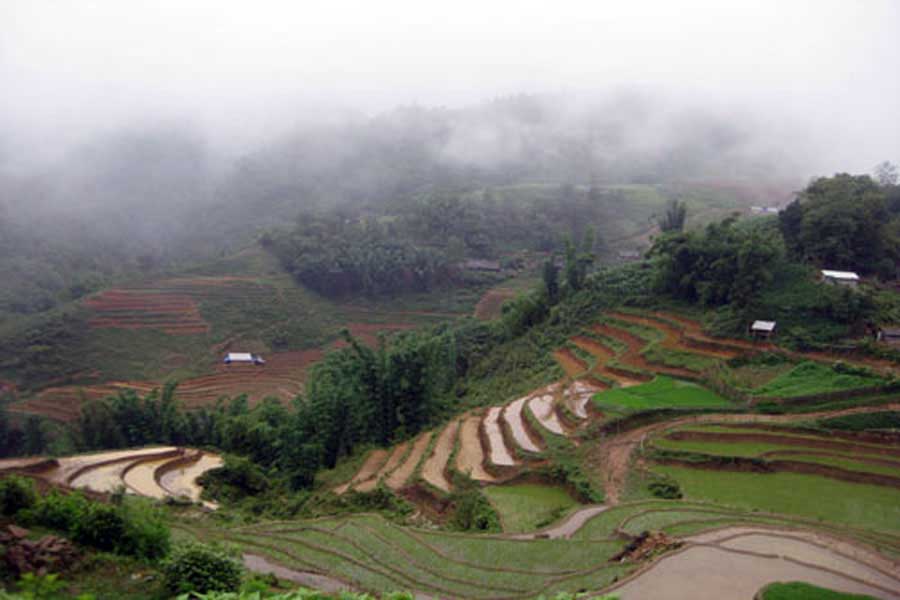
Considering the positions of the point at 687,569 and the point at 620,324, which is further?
the point at 620,324

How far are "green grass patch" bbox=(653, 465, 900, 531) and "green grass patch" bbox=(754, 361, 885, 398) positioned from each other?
4.45 metres

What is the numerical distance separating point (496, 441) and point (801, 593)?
529 inches

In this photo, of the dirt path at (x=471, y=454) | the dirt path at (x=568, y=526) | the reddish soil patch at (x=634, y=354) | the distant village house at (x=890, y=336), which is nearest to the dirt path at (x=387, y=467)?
the dirt path at (x=471, y=454)

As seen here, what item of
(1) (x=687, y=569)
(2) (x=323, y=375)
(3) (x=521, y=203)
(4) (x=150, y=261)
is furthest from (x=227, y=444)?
(3) (x=521, y=203)

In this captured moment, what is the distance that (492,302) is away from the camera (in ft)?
180

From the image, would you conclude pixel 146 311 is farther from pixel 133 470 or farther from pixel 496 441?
pixel 496 441

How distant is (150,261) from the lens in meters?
65.0

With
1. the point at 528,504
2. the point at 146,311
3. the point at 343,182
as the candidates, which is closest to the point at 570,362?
the point at 528,504

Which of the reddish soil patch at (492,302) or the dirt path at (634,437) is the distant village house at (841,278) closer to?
the dirt path at (634,437)

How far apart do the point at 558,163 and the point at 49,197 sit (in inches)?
2499

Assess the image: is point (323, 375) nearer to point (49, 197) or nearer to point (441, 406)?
point (441, 406)

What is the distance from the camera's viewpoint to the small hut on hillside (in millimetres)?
25516

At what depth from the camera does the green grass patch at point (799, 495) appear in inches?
595

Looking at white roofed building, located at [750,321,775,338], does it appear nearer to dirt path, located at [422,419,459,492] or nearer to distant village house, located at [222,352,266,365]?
dirt path, located at [422,419,459,492]
